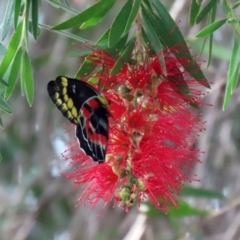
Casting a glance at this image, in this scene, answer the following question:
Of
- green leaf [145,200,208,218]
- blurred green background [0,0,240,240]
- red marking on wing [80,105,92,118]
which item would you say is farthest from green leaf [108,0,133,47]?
blurred green background [0,0,240,240]

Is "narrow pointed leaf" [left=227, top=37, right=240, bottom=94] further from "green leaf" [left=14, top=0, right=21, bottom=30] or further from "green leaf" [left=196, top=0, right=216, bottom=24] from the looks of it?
"green leaf" [left=14, top=0, right=21, bottom=30]

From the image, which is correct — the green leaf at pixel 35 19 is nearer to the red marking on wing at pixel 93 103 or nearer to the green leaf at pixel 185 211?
the red marking on wing at pixel 93 103

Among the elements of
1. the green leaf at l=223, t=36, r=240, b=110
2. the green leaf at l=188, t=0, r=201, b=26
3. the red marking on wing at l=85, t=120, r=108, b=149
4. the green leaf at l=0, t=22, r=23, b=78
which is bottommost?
the green leaf at l=223, t=36, r=240, b=110

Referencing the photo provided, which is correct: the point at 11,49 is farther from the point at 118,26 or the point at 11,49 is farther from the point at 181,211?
the point at 181,211

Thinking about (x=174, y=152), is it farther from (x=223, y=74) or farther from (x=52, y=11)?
(x=52, y=11)

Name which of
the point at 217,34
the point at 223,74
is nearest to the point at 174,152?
the point at 223,74
